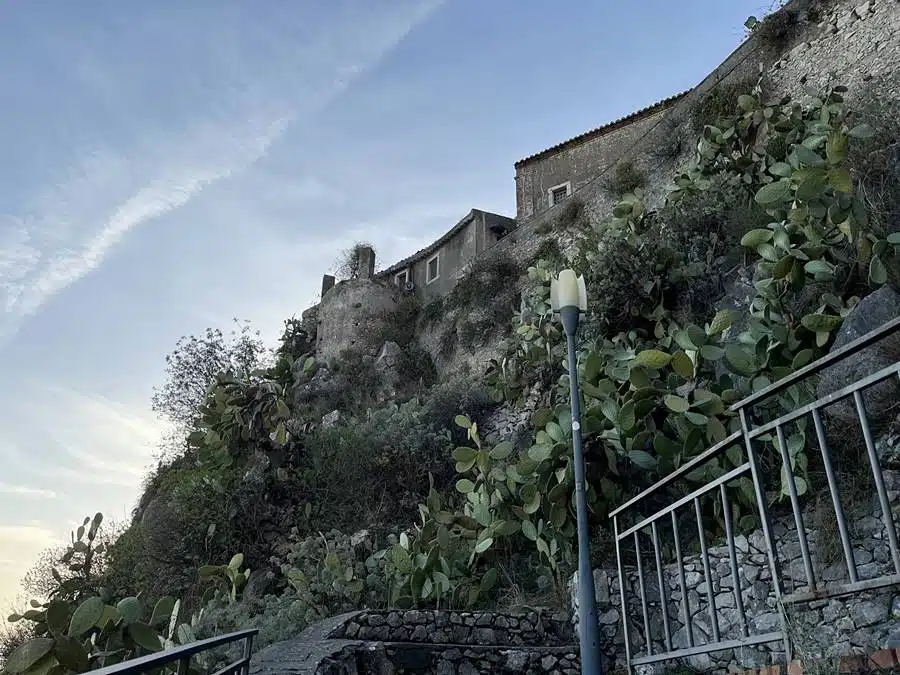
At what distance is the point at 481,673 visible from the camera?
6121 mm

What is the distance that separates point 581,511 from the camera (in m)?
5.14

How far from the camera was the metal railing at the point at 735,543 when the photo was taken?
9.11ft

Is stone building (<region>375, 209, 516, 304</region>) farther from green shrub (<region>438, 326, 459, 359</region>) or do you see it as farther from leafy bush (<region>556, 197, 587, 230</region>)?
leafy bush (<region>556, 197, 587, 230</region>)

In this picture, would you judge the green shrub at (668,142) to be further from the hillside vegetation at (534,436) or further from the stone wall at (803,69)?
Answer: the hillside vegetation at (534,436)

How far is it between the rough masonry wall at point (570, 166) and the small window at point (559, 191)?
15 cm

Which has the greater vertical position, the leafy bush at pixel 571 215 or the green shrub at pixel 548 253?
the leafy bush at pixel 571 215

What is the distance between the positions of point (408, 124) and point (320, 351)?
13033mm

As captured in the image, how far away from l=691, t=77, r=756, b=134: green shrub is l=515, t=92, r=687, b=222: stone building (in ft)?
22.2

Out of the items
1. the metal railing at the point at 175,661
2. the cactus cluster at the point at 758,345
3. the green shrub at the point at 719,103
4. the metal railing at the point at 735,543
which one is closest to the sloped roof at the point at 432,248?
the green shrub at the point at 719,103

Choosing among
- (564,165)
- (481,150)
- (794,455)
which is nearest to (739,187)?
(481,150)

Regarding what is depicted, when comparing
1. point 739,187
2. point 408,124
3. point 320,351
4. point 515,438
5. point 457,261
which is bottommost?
point 515,438

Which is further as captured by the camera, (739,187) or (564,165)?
(564,165)

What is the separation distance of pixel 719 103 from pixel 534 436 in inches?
325

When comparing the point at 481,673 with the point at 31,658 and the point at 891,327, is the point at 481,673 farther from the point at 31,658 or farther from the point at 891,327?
the point at 891,327
